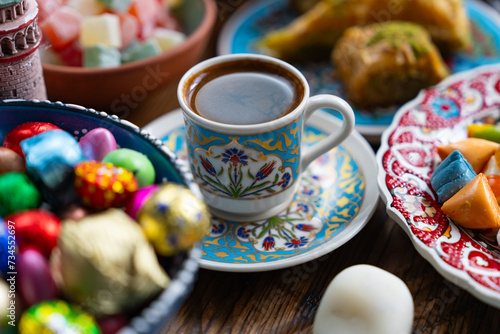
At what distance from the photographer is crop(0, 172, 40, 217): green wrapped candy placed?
1.75 feet

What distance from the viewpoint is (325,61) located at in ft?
4.17

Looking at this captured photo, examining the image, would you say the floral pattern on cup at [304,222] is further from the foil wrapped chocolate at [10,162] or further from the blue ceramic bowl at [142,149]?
the foil wrapped chocolate at [10,162]

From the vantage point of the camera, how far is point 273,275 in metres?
0.76

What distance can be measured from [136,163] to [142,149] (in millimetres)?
48

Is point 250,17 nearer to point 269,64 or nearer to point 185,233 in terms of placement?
point 269,64

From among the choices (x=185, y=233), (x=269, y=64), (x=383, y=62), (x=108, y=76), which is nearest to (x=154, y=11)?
(x=108, y=76)

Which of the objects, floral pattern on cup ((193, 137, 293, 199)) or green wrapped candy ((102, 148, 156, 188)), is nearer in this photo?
green wrapped candy ((102, 148, 156, 188))

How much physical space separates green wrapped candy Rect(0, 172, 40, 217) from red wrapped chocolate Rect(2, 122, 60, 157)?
0.08m

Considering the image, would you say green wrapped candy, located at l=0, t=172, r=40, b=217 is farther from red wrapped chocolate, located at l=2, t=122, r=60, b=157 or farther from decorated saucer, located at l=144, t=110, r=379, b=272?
decorated saucer, located at l=144, t=110, r=379, b=272

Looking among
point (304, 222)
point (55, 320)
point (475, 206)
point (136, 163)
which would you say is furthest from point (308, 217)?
point (55, 320)

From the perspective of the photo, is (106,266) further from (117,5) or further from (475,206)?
(117,5)

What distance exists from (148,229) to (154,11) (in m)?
0.75

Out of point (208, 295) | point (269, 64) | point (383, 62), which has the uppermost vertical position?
point (269, 64)

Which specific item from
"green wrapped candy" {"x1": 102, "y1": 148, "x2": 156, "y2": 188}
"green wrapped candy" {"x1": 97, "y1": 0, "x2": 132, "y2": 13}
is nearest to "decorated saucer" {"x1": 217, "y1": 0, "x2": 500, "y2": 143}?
"green wrapped candy" {"x1": 97, "y1": 0, "x2": 132, "y2": 13}
